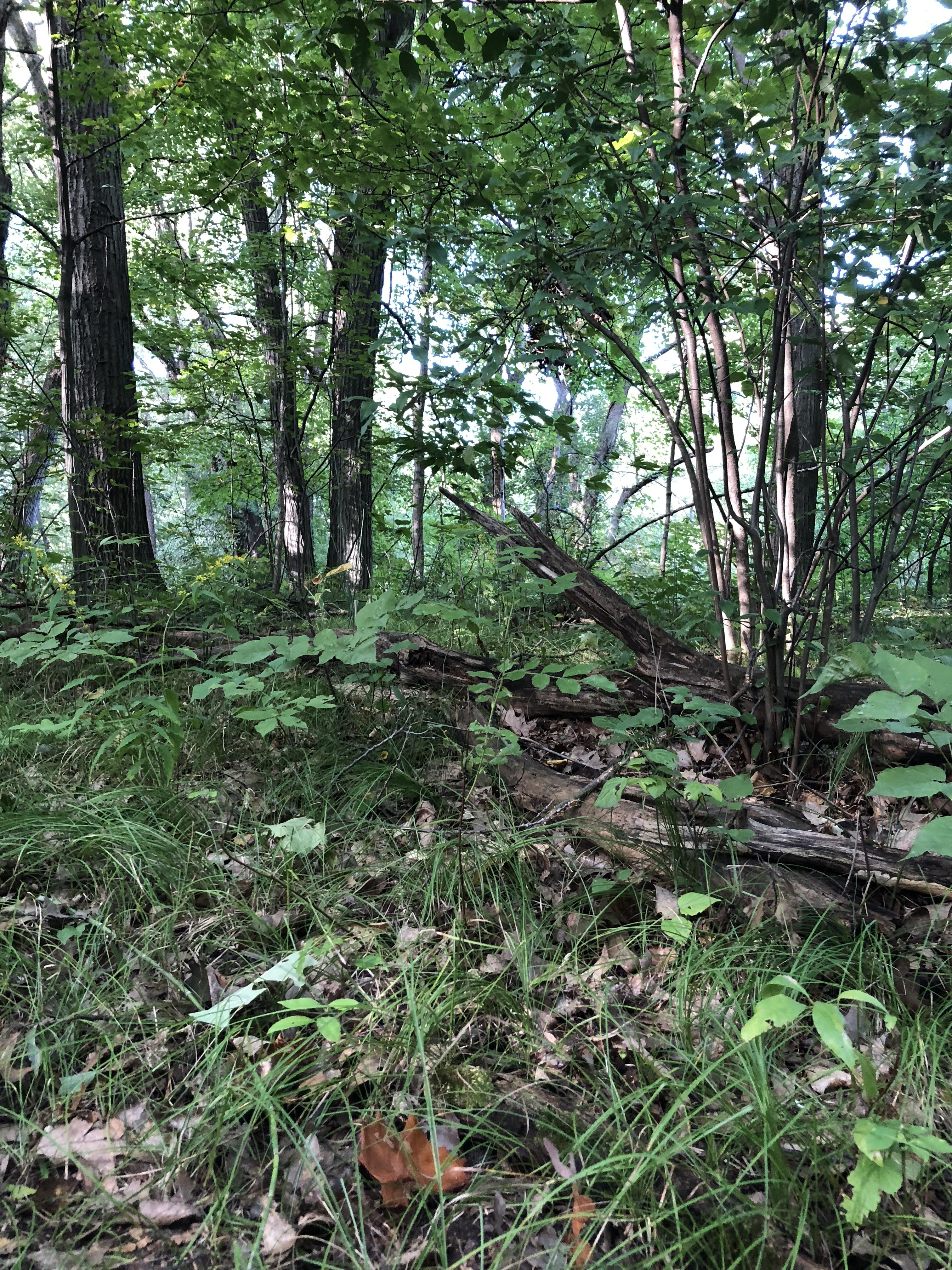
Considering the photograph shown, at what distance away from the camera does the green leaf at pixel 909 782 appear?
1.10m

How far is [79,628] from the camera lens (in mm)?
3285

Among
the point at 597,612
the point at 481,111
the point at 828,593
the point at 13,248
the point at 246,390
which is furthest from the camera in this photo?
the point at 13,248

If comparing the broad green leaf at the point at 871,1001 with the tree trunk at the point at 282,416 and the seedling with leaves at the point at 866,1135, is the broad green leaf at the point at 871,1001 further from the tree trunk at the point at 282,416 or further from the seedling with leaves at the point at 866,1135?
the tree trunk at the point at 282,416

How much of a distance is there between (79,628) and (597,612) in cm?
256

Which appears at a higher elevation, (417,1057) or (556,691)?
(556,691)

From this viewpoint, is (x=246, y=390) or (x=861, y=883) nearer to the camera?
(x=861, y=883)

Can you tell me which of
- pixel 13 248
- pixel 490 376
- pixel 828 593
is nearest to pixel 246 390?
pixel 490 376

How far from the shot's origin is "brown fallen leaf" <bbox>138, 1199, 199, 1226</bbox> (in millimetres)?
1069

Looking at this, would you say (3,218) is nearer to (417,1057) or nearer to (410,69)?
(410,69)

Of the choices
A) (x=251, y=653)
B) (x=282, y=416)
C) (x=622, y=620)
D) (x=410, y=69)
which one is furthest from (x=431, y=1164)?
(x=282, y=416)

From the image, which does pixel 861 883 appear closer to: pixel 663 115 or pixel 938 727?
pixel 938 727

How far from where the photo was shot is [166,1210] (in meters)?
1.08

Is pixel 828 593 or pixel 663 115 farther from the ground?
pixel 663 115

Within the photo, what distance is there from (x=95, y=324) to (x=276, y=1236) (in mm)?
4984
